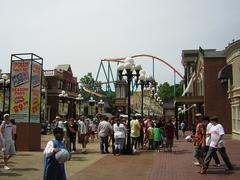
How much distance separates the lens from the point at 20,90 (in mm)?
19875

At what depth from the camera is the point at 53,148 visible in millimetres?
6977

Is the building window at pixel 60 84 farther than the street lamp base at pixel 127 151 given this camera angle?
Yes

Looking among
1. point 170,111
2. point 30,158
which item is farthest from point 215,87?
point 170,111

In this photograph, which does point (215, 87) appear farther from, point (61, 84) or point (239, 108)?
point (61, 84)

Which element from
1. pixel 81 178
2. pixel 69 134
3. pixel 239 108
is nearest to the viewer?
pixel 81 178

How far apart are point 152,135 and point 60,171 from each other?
13.9 metres

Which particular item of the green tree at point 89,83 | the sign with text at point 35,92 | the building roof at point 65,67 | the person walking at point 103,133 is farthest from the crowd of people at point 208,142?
the green tree at point 89,83

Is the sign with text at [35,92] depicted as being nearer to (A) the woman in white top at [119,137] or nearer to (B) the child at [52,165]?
(A) the woman in white top at [119,137]

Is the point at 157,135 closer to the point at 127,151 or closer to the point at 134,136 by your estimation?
the point at 134,136

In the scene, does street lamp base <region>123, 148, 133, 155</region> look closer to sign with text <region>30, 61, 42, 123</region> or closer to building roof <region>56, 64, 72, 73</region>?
sign with text <region>30, 61, 42, 123</region>

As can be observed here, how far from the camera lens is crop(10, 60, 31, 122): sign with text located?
1966cm

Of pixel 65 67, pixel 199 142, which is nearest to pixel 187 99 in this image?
pixel 199 142

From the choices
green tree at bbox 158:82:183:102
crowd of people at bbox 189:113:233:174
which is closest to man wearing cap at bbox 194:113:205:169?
crowd of people at bbox 189:113:233:174

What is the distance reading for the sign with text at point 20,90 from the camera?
19656mm
